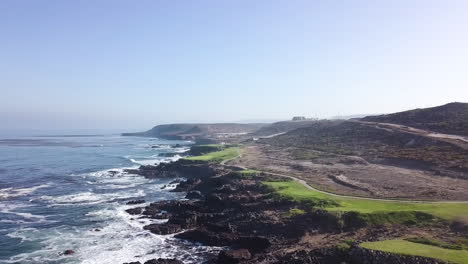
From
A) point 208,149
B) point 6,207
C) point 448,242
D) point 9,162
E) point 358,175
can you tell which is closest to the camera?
point 448,242

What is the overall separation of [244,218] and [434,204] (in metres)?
15.8

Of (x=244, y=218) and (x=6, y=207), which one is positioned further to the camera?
(x=6, y=207)

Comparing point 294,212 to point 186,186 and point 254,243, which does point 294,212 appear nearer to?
point 254,243

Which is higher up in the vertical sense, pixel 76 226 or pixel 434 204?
pixel 434 204

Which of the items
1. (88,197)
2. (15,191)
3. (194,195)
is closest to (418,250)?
(194,195)

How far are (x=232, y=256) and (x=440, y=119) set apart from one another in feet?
247

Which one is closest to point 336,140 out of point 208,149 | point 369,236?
point 208,149

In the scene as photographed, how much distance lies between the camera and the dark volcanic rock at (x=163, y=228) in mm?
33531

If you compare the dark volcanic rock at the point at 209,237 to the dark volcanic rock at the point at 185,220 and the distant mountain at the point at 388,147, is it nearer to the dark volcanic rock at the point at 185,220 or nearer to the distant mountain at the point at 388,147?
the dark volcanic rock at the point at 185,220

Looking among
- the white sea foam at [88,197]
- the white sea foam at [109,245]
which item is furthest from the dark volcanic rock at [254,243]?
the white sea foam at [88,197]

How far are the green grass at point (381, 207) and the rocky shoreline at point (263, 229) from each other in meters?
1.38

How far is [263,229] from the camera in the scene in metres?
31.1

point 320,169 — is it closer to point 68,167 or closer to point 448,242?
point 448,242

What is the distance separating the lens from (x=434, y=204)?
31688 millimetres
